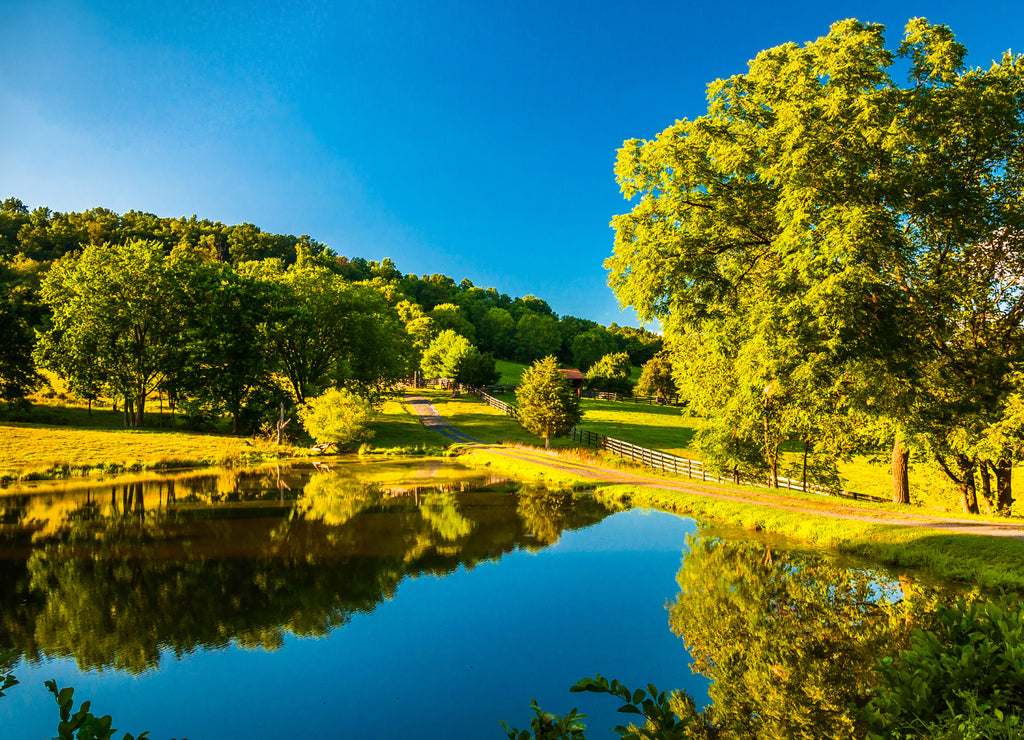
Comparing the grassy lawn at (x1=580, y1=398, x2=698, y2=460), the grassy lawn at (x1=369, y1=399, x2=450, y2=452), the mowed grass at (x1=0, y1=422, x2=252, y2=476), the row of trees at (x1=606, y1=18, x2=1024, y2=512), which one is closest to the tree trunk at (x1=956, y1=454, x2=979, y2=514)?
the row of trees at (x1=606, y1=18, x2=1024, y2=512)

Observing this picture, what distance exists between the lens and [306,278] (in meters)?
50.5

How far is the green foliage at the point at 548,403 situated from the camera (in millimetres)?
37562

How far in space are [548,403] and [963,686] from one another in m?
34.3

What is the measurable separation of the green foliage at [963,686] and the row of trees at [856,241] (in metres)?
11.5

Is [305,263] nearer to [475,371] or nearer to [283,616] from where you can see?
[475,371]

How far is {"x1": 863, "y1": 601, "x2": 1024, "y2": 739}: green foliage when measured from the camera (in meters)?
3.00

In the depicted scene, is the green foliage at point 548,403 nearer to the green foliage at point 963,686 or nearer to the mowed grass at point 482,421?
the mowed grass at point 482,421

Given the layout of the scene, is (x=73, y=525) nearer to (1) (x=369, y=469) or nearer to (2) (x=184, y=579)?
(2) (x=184, y=579)

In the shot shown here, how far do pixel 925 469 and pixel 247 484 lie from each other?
31.2m

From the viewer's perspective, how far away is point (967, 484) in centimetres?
1931

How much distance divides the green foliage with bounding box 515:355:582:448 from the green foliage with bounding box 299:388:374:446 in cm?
1256

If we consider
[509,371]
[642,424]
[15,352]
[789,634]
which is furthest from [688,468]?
[509,371]

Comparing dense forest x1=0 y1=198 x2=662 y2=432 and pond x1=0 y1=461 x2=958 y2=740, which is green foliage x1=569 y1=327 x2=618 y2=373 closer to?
dense forest x1=0 y1=198 x2=662 y2=432

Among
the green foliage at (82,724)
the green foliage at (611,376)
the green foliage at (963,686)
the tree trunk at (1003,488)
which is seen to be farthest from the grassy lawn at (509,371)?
the green foliage at (82,724)
